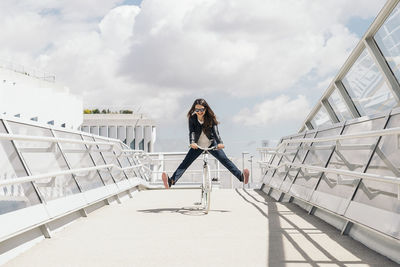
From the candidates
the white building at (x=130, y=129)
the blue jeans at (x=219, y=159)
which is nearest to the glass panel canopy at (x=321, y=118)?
the blue jeans at (x=219, y=159)

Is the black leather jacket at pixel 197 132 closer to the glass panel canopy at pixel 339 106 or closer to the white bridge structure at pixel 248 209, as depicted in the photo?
the white bridge structure at pixel 248 209

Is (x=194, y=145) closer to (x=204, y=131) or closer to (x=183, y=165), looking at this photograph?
(x=204, y=131)

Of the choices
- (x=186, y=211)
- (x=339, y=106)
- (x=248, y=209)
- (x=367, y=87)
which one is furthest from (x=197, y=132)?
(x=339, y=106)

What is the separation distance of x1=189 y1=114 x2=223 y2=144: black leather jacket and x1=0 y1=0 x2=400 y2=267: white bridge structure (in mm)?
1217

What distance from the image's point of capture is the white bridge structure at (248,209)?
393 cm

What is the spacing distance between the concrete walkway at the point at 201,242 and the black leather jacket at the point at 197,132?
1262 mm

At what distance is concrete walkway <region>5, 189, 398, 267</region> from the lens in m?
3.78

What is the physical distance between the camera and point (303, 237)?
4.82 metres

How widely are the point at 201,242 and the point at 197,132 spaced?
318cm

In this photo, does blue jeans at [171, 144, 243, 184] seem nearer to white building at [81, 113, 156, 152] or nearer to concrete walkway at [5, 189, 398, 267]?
concrete walkway at [5, 189, 398, 267]

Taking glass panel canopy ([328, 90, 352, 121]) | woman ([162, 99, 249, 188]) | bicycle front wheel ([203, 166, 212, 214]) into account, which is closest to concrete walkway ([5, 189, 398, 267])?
bicycle front wheel ([203, 166, 212, 214])

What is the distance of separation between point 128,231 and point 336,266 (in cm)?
276

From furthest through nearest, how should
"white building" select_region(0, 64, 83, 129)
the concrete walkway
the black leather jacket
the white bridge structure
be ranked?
1. "white building" select_region(0, 64, 83, 129)
2. the black leather jacket
3. the white bridge structure
4. the concrete walkway

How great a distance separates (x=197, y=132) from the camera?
7.59 meters
